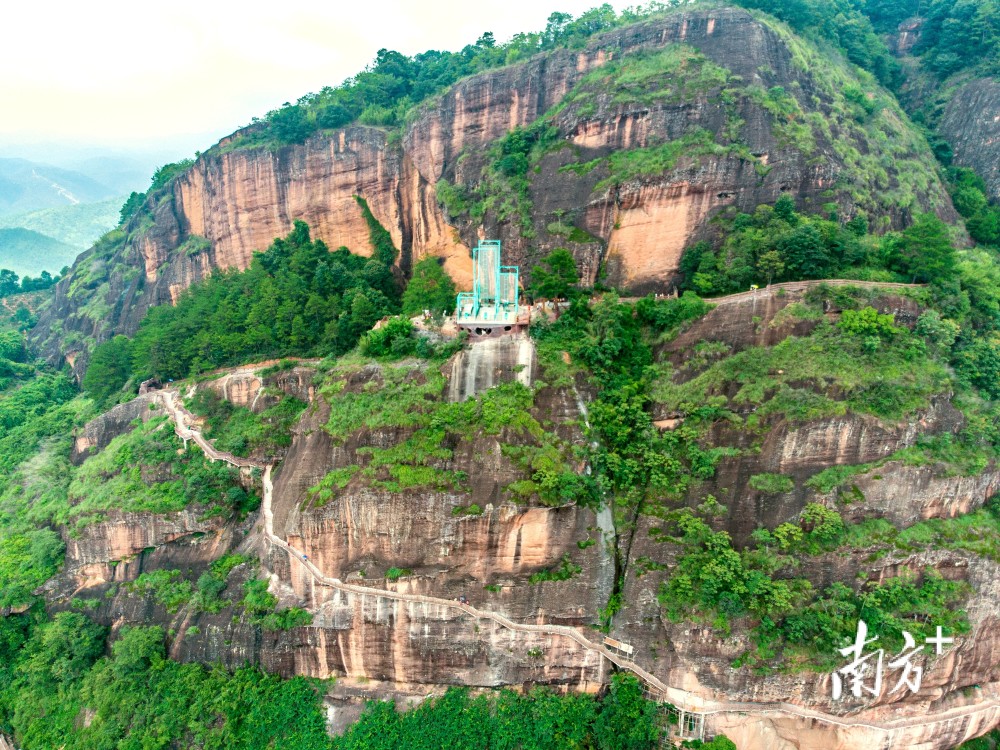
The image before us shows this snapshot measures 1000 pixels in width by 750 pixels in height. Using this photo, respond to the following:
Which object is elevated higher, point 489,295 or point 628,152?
point 628,152

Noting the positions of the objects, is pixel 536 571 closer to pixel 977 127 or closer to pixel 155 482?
pixel 155 482

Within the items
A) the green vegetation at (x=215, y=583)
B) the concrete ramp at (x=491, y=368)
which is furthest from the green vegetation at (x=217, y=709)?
the concrete ramp at (x=491, y=368)

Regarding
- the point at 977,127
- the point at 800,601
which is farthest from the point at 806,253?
the point at 977,127

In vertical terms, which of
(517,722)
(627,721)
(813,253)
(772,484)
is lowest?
(517,722)

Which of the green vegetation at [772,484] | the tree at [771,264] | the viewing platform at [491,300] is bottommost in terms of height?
the green vegetation at [772,484]

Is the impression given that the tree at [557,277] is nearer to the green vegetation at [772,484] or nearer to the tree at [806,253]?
the tree at [806,253]

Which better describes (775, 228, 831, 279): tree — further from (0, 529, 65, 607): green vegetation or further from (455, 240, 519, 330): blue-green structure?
(0, 529, 65, 607): green vegetation

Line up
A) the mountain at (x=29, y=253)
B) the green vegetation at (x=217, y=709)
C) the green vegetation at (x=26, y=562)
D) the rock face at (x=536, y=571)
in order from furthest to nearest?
1. the mountain at (x=29, y=253)
2. the green vegetation at (x=26, y=562)
3. the green vegetation at (x=217, y=709)
4. the rock face at (x=536, y=571)
